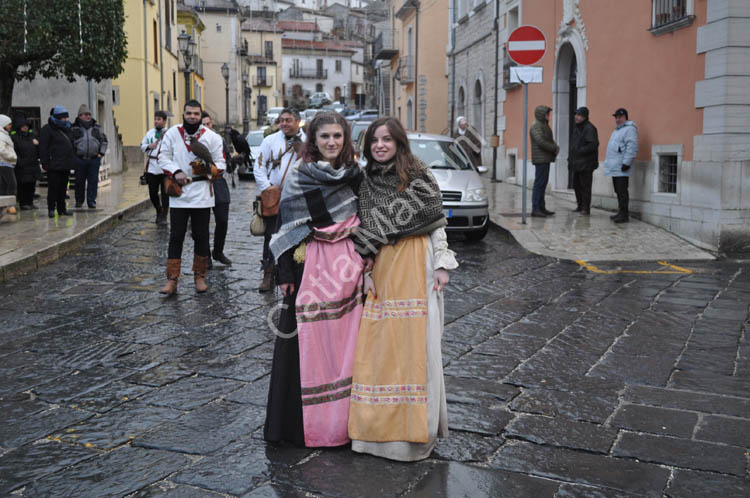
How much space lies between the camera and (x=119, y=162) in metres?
24.6

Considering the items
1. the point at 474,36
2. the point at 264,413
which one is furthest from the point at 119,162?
the point at 264,413

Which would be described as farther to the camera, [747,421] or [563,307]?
[563,307]

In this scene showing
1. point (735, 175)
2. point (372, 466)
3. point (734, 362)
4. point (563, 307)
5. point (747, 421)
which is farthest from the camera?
point (735, 175)

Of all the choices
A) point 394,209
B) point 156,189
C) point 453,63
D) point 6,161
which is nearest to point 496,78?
point 453,63

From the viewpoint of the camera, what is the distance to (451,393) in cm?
459

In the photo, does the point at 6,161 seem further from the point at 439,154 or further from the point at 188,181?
the point at 439,154

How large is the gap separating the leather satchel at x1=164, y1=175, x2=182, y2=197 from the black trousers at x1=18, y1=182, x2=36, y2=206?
7.67m

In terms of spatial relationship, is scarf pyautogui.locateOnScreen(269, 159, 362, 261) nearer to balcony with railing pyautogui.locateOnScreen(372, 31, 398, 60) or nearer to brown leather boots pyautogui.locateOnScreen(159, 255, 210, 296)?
brown leather boots pyautogui.locateOnScreen(159, 255, 210, 296)

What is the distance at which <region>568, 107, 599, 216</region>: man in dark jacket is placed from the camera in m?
12.3

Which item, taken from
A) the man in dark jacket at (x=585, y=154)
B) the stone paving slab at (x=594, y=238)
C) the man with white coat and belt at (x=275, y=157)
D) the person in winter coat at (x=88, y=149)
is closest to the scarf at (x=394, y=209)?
the man with white coat and belt at (x=275, y=157)

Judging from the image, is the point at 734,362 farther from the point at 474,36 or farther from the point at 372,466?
the point at 474,36

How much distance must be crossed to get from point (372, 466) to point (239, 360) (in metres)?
1.93

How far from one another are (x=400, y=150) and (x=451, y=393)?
5.34 ft

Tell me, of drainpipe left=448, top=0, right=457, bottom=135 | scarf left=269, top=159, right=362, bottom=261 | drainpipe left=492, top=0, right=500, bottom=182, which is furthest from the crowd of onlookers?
drainpipe left=448, top=0, right=457, bottom=135
